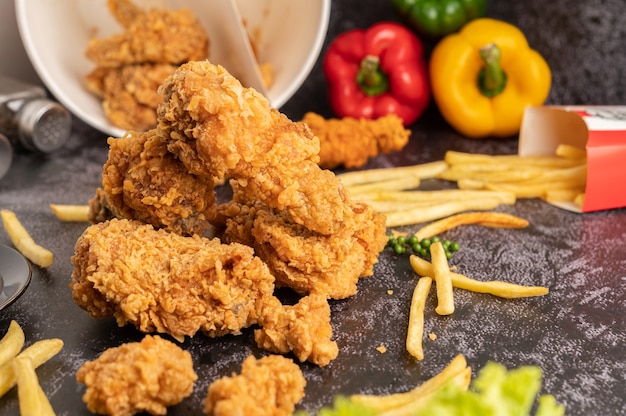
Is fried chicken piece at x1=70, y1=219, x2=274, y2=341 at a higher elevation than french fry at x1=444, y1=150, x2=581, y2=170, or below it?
higher

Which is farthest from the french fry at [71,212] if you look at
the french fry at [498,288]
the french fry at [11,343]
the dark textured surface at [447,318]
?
the french fry at [498,288]

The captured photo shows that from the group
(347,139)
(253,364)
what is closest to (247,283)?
(253,364)

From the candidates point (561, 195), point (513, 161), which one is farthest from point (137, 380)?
point (513, 161)

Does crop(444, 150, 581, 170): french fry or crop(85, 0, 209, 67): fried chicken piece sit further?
crop(85, 0, 209, 67): fried chicken piece

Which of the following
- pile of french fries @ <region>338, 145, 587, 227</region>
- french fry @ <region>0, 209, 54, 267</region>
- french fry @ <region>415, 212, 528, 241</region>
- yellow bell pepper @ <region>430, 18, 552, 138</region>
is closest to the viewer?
french fry @ <region>0, 209, 54, 267</region>

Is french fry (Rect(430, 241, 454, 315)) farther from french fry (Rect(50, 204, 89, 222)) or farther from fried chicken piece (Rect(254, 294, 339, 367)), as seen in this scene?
french fry (Rect(50, 204, 89, 222))

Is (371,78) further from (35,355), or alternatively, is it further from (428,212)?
(35,355)

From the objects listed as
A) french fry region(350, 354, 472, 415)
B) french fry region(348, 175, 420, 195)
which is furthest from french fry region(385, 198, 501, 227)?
french fry region(350, 354, 472, 415)
